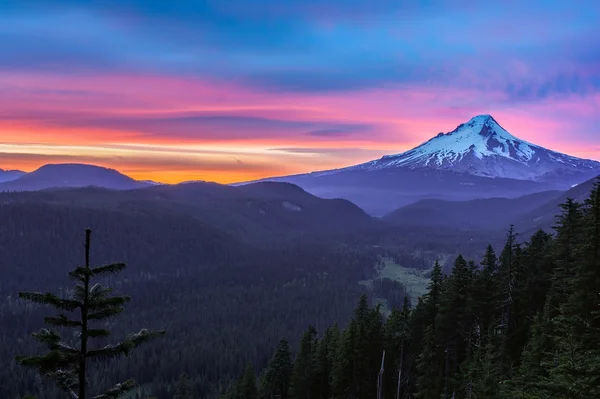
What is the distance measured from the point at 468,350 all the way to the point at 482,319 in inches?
192

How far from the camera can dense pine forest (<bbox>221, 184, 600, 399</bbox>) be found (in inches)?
1330

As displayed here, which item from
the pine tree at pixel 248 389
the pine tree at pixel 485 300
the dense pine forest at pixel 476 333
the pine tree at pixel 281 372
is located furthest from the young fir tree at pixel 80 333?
the pine tree at pixel 281 372

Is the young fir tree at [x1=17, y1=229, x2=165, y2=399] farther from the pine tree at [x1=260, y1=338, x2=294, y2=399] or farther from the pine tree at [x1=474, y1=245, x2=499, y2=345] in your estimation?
the pine tree at [x1=260, y1=338, x2=294, y2=399]

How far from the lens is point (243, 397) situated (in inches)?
2440

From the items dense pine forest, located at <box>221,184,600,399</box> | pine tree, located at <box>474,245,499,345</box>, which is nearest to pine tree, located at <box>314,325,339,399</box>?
dense pine forest, located at <box>221,184,600,399</box>

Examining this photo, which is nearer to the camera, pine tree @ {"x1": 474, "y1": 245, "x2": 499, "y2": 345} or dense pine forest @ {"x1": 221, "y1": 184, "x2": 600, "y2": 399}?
dense pine forest @ {"x1": 221, "y1": 184, "x2": 600, "y2": 399}

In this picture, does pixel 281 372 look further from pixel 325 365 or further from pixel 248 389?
pixel 325 365

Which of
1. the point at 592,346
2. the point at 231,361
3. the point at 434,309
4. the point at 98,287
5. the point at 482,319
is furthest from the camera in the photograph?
the point at 231,361

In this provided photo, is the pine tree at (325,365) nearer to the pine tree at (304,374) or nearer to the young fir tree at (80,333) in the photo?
the pine tree at (304,374)

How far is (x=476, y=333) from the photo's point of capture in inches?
1911

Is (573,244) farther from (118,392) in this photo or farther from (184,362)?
(184,362)

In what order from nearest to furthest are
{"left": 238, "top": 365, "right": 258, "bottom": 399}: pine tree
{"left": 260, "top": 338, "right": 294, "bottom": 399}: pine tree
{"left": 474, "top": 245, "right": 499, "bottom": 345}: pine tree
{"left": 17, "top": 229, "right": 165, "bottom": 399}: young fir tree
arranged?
1. {"left": 17, "top": 229, "right": 165, "bottom": 399}: young fir tree
2. {"left": 474, "top": 245, "right": 499, "bottom": 345}: pine tree
3. {"left": 238, "top": 365, "right": 258, "bottom": 399}: pine tree
4. {"left": 260, "top": 338, "right": 294, "bottom": 399}: pine tree

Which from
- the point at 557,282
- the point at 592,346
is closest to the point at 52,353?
the point at 592,346

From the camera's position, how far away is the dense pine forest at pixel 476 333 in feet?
111
